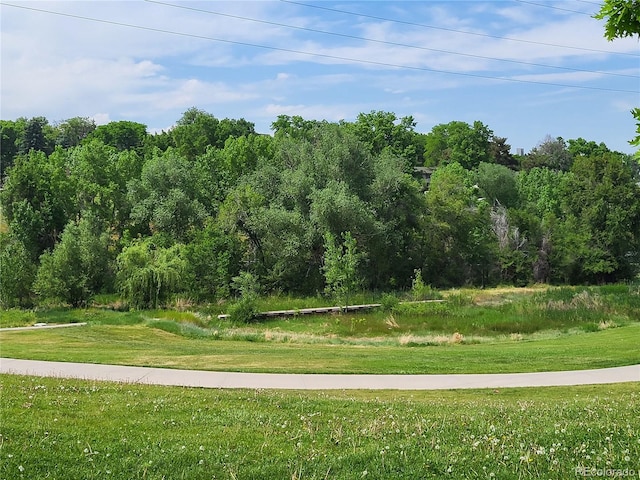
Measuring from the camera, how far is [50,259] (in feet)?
113

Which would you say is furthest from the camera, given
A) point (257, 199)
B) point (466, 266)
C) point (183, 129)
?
point (183, 129)

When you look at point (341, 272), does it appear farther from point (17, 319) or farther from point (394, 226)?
point (17, 319)

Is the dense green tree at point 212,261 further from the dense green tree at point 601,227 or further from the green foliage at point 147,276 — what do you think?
the dense green tree at point 601,227

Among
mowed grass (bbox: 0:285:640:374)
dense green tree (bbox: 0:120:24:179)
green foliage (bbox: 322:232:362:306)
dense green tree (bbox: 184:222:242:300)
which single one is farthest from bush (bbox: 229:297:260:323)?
dense green tree (bbox: 0:120:24:179)

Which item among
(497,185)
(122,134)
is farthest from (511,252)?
(122,134)

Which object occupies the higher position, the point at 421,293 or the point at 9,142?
the point at 9,142

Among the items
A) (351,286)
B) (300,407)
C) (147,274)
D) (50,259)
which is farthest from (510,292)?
(300,407)

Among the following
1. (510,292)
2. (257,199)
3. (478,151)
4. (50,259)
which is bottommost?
(510,292)

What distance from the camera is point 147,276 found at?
117ft

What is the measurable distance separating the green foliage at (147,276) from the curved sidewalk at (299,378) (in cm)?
2169

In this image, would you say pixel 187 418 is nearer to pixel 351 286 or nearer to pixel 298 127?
pixel 351 286

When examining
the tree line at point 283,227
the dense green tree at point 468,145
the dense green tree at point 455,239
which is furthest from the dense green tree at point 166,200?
the dense green tree at point 468,145

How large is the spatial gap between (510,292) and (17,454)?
153 ft

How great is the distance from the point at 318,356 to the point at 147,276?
21245mm
